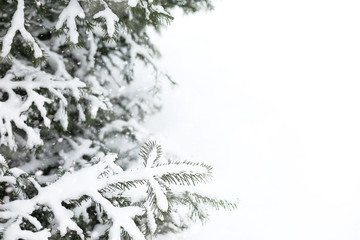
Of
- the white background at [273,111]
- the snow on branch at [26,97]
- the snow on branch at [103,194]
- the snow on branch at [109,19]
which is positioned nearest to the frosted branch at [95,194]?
the snow on branch at [103,194]

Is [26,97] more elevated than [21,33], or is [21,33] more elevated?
[21,33]

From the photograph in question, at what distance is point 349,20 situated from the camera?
11.1m

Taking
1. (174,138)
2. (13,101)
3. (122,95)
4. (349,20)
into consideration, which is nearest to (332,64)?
(349,20)

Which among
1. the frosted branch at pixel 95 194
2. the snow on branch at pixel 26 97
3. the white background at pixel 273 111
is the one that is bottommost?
the frosted branch at pixel 95 194

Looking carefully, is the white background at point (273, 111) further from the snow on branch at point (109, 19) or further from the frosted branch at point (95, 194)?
the snow on branch at point (109, 19)

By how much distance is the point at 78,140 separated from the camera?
4.15 m

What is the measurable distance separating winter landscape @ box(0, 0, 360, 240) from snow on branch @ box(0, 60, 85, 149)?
0.01 m

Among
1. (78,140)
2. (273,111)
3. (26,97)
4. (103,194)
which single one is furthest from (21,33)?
(273,111)

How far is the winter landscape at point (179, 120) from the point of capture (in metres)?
2.25

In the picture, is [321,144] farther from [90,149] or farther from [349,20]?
[90,149]

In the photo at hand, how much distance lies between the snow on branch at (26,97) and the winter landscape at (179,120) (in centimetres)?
1

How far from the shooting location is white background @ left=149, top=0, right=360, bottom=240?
702 cm

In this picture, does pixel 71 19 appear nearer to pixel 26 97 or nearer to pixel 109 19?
pixel 109 19

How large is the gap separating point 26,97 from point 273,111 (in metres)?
6.85
